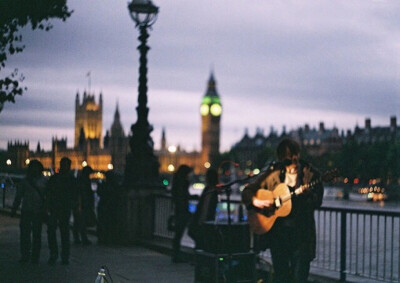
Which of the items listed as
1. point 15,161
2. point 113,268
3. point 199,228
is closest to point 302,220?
point 199,228

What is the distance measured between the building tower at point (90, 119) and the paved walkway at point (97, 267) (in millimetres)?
177518

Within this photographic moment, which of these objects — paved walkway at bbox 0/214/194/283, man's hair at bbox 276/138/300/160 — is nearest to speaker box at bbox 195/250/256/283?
man's hair at bbox 276/138/300/160

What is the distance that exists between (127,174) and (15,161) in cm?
501

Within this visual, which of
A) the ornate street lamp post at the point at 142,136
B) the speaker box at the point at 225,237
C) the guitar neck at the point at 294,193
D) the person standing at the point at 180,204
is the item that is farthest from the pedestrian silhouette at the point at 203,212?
the ornate street lamp post at the point at 142,136

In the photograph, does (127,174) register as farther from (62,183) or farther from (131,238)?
(62,183)

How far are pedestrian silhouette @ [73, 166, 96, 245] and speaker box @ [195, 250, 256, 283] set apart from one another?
690cm

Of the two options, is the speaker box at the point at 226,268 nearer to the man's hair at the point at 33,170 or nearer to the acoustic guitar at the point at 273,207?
the acoustic guitar at the point at 273,207

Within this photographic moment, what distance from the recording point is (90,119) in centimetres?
19300

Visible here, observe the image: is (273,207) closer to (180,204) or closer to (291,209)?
(291,209)

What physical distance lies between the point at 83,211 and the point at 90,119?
18095cm

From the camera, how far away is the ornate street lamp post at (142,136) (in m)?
14.5

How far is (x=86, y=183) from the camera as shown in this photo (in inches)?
599

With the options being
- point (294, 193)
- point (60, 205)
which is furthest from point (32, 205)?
point (294, 193)

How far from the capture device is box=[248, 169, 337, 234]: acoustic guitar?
631 centimetres
